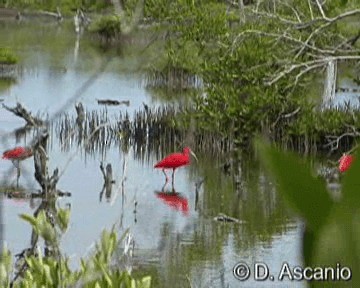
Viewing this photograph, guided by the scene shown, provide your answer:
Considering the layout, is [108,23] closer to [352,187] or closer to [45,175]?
[45,175]

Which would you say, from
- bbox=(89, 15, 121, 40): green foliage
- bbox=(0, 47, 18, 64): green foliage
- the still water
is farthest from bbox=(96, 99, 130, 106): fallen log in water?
bbox=(89, 15, 121, 40): green foliage

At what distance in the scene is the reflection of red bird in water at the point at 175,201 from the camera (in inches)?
348

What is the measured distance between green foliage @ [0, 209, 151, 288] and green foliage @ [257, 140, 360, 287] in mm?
853

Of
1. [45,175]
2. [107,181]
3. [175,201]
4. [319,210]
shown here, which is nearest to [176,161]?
[175,201]

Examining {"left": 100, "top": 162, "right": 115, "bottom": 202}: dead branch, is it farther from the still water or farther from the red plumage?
the red plumage

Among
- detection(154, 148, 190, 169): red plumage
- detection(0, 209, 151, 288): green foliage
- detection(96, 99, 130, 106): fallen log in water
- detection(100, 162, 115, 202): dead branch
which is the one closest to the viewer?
detection(0, 209, 151, 288): green foliage

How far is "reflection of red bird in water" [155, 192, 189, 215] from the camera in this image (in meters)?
8.83

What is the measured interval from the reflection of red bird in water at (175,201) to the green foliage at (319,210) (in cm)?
825

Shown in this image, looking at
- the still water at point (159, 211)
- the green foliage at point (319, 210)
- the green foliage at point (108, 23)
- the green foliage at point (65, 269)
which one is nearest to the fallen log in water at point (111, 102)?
the still water at point (159, 211)

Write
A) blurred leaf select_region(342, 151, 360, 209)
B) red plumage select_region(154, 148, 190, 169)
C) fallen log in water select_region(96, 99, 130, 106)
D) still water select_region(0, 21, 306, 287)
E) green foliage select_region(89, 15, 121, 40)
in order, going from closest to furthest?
blurred leaf select_region(342, 151, 360, 209) < green foliage select_region(89, 15, 121, 40) < still water select_region(0, 21, 306, 287) < red plumage select_region(154, 148, 190, 169) < fallen log in water select_region(96, 99, 130, 106)

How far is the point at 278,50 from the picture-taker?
1088cm

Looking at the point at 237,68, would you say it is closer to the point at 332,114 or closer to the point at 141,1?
the point at 332,114

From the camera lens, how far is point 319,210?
460 mm

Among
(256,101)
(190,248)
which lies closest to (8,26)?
(256,101)
